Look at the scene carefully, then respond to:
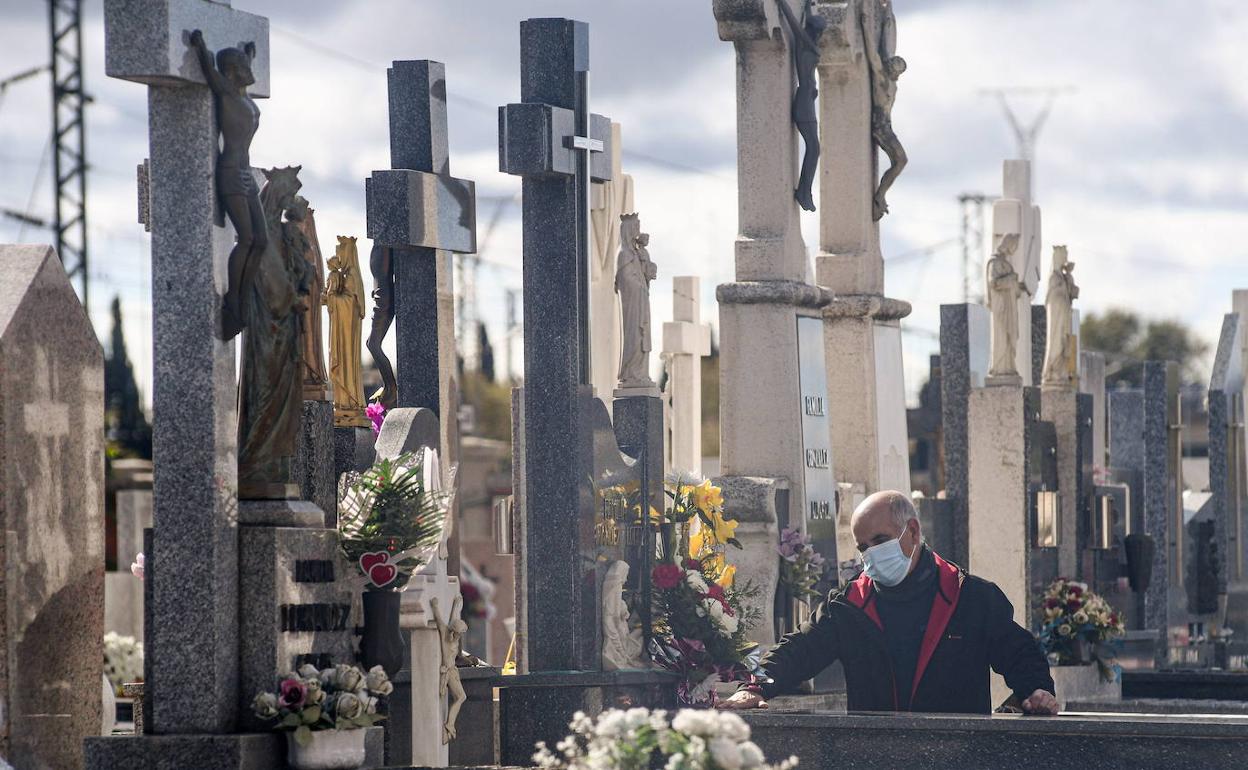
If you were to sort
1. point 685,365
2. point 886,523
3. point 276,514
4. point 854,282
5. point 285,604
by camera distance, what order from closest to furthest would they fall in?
point 285,604 < point 276,514 < point 886,523 < point 854,282 < point 685,365

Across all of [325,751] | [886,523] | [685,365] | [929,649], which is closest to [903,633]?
[929,649]

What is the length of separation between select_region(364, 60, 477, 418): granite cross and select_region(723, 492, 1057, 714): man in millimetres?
3334

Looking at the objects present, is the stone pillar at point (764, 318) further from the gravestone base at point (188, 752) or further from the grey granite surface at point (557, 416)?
the gravestone base at point (188, 752)

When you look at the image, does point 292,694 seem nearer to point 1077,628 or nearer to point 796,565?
point 796,565

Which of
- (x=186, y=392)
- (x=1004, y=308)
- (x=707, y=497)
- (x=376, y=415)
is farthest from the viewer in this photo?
(x=1004, y=308)

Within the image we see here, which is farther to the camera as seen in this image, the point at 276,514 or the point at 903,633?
the point at 903,633

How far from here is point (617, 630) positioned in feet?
36.5

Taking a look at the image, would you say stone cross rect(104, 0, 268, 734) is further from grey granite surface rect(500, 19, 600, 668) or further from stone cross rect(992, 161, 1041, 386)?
A: stone cross rect(992, 161, 1041, 386)

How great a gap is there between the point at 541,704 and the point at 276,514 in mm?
2334

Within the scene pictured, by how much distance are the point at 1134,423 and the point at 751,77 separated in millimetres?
10235

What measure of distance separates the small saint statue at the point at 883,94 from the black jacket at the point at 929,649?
6321 mm

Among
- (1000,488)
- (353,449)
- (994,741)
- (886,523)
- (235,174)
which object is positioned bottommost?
(994,741)

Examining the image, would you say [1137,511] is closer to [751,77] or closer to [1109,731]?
[751,77]

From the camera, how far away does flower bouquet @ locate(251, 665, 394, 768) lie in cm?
817
